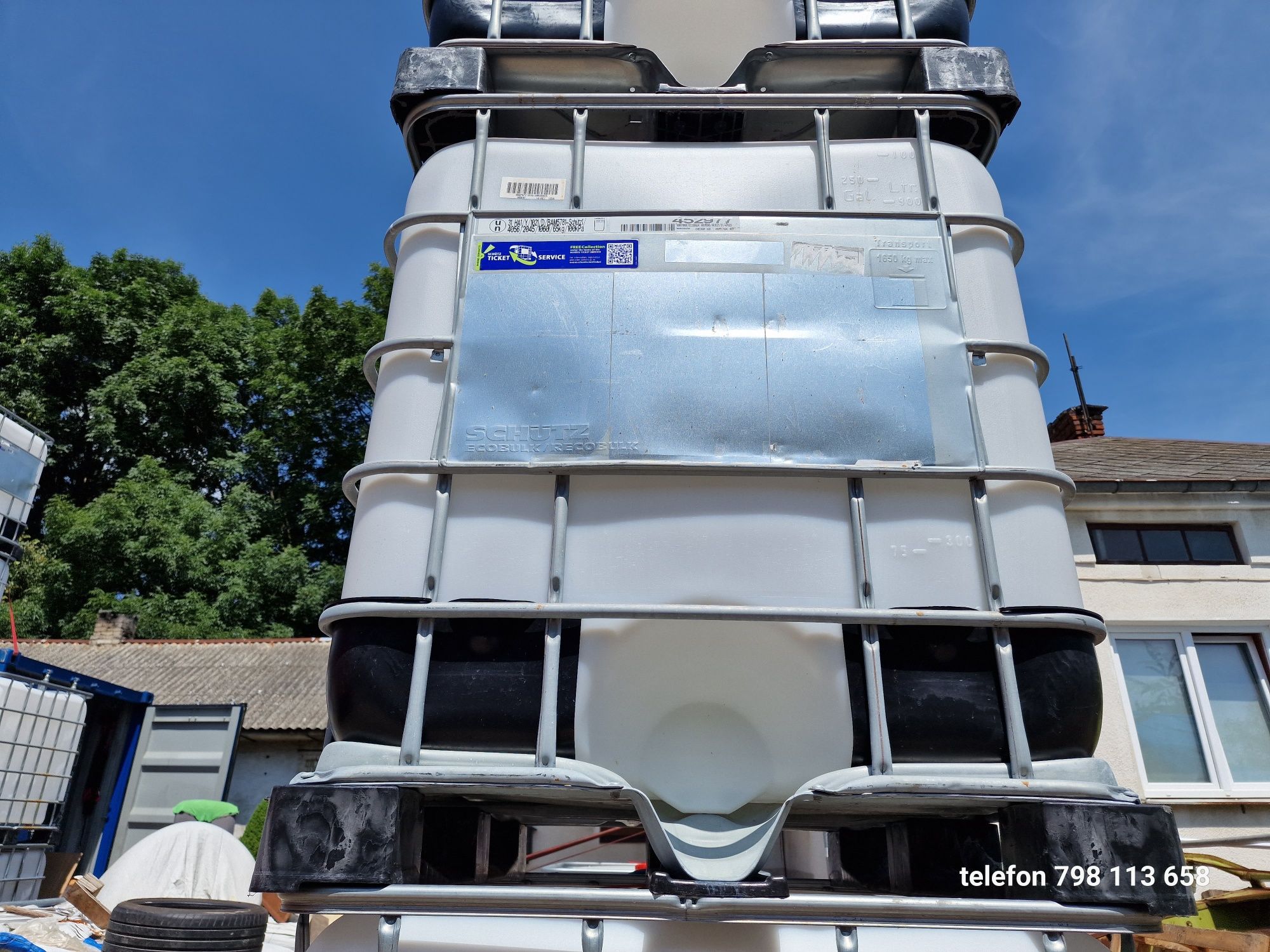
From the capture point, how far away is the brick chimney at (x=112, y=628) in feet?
52.0

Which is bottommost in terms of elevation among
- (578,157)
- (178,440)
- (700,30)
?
(578,157)

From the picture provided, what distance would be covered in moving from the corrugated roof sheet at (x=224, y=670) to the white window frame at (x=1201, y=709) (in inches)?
409

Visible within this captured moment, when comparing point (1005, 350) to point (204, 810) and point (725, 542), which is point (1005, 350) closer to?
point (725, 542)

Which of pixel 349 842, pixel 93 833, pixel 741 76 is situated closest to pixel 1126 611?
pixel 741 76

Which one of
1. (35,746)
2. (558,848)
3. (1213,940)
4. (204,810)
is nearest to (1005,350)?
(558,848)

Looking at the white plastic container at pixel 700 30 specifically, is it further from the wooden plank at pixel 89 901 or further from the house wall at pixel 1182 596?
the wooden plank at pixel 89 901

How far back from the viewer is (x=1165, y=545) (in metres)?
7.33

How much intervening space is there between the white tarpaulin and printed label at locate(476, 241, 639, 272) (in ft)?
20.8

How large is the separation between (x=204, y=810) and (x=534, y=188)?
27.4 feet

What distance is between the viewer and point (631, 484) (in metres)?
2.44

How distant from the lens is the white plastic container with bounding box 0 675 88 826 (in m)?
6.61

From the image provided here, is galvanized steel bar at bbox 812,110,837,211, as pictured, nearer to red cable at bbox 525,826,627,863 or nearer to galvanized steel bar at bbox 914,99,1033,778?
galvanized steel bar at bbox 914,99,1033,778

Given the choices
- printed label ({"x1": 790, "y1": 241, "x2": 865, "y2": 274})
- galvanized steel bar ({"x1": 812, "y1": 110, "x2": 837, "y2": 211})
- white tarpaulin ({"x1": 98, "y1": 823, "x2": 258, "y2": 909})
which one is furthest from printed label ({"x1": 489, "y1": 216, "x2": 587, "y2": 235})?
white tarpaulin ({"x1": 98, "y1": 823, "x2": 258, "y2": 909})

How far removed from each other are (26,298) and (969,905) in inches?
1224
